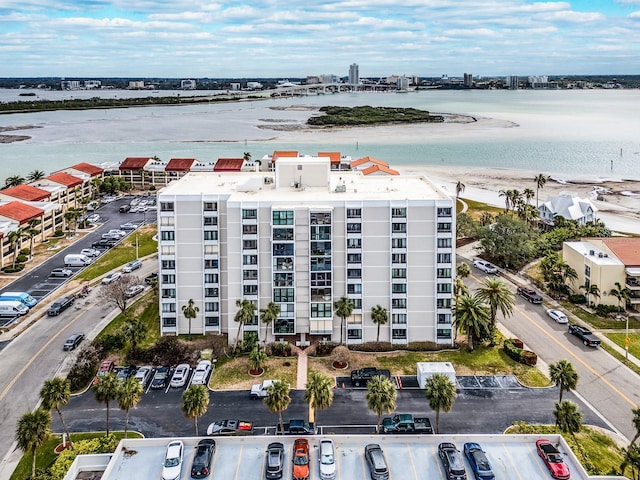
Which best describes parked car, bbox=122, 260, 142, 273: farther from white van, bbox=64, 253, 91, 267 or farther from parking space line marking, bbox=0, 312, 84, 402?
parking space line marking, bbox=0, 312, 84, 402

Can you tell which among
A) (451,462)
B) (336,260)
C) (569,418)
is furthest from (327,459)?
(336,260)

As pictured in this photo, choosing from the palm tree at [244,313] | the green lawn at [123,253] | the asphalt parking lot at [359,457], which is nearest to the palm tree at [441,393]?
the asphalt parking lot at [359,457]

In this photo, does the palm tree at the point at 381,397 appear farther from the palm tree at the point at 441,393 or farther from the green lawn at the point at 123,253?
the green lawn at the point at 123,253

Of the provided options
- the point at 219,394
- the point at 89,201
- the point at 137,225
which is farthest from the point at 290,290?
the point at 89,201

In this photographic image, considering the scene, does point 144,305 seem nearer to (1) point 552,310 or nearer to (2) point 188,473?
(2) point 188,473

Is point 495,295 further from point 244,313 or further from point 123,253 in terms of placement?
point 123,253

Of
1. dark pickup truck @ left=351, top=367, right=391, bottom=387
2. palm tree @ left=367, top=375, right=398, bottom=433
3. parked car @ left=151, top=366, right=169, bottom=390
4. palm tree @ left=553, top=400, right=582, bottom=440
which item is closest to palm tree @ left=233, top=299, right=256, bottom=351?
parked car @ left=151, top=366, right=169, bottom=390

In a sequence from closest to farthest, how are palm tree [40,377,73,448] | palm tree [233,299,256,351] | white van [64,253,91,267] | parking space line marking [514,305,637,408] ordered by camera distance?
palm tree [40,377,73,448], parking space line marking [514,305,637,408], palm tree [233,299,256,351], white van [64,253,91,267]
